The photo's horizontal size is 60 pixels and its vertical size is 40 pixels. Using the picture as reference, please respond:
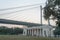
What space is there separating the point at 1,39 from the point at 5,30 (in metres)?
29.0

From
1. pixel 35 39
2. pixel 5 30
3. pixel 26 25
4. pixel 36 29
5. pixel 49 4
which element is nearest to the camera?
pixel 35 39

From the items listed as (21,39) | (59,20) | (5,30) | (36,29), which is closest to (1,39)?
(21,39)

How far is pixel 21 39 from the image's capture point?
34.5 feet

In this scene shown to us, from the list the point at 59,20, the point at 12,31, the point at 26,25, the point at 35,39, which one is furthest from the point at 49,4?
the point at 35,39

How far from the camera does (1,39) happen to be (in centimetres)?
1054

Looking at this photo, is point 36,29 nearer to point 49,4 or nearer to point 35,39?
point 49,4

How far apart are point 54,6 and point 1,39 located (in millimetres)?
20053

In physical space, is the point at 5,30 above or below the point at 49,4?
below

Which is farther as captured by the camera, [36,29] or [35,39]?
[36,29]

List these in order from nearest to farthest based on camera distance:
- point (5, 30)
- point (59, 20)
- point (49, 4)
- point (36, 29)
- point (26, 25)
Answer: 1. point (59, 20)
2. point (49, 4)
3. point (36, 29)
4. point (5, 30)
5. point (26, 25)

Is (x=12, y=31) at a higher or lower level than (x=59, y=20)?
lower

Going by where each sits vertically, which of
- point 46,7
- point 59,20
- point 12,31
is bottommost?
point 12,31

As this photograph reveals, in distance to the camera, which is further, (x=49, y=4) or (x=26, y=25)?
(x=26, y=25)

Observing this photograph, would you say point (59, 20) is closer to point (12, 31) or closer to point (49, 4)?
point (49, 4)
